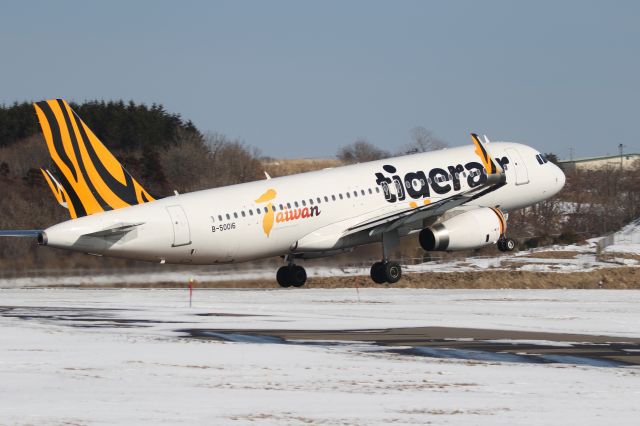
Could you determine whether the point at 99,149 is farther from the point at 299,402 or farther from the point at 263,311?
the point at 299,402

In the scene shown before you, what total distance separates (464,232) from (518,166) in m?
6.67

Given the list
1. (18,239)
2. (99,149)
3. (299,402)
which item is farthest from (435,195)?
(299,402)

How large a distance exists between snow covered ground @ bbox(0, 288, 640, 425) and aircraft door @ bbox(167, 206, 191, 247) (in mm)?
8480

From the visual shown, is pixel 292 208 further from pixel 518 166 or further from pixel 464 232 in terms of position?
pixel 518 166

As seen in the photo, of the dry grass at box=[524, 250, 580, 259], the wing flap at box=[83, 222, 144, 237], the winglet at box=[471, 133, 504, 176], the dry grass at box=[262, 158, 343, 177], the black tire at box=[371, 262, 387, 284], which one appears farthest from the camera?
the dry grass at box=[262, 158, 343, 177]

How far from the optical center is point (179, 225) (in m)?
45.4

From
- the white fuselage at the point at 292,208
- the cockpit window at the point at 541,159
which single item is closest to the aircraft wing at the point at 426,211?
the white fuselage at the point at 292,208

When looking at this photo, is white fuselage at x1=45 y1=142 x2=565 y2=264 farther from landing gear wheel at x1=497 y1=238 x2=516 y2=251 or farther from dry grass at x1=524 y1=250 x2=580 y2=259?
dry grass at x1=524 y1=250 x2=580 y2=259

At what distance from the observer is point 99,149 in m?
45.7

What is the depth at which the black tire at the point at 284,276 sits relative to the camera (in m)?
52.8

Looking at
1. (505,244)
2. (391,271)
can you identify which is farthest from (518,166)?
(391,271)

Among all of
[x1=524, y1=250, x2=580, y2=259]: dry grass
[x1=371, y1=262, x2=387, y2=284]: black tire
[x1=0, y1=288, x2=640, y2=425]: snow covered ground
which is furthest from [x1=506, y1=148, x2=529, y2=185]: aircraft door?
[x1=0, y1=288, x2=640, y2=425]: snow covered ground

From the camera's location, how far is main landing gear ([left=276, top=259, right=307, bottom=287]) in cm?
Answer: 5284

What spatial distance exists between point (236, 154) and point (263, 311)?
80.7 metres
